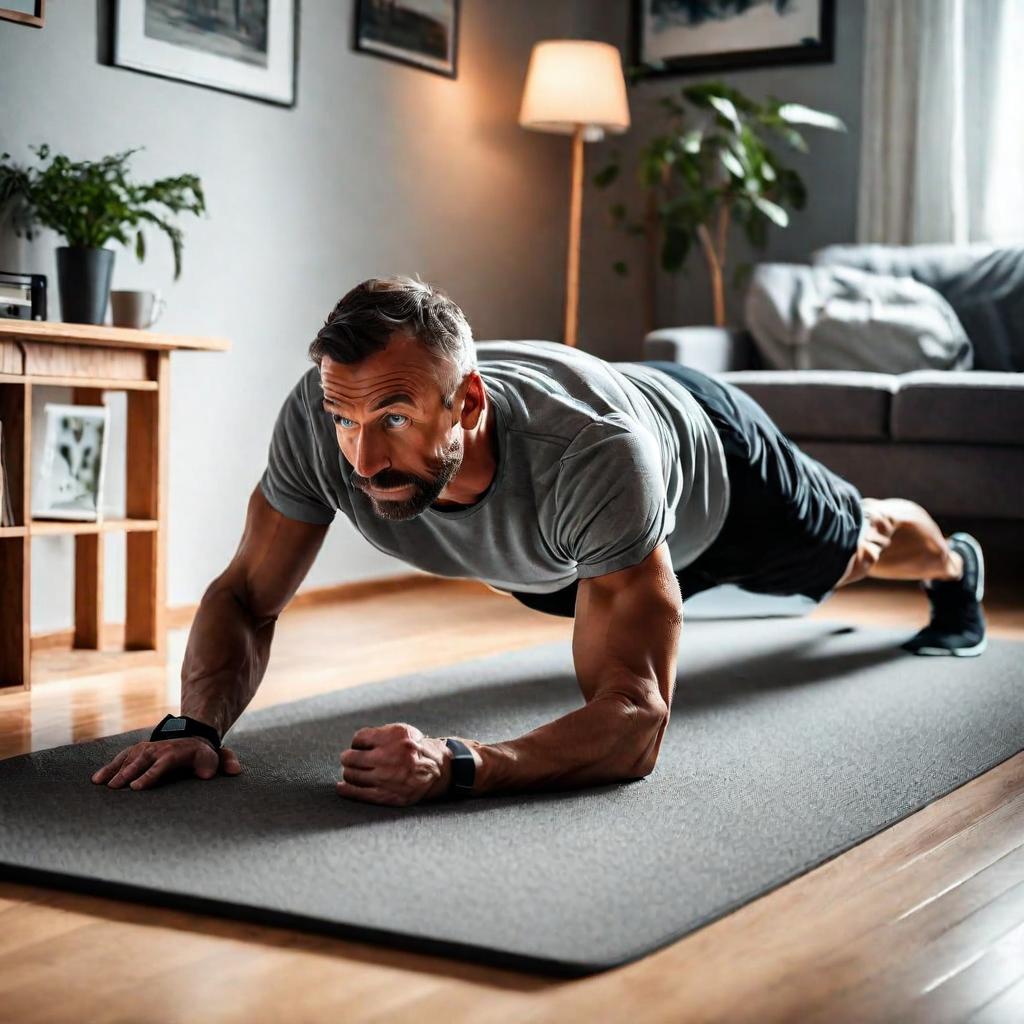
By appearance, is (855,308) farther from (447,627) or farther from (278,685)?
(278,685)

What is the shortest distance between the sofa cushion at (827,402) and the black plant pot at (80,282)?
5.58 ft

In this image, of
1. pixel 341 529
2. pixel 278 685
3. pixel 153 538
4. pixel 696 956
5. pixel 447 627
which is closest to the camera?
pixel 696 956

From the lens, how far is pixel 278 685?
8.59 ft

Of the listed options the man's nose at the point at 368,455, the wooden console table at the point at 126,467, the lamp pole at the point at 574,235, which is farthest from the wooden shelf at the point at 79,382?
the lamp pole at the point at 574,235

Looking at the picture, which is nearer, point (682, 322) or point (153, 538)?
point (153, 538)

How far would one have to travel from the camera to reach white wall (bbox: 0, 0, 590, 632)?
3074 mm

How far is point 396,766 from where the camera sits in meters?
1.68

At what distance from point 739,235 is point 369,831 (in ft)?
12.4

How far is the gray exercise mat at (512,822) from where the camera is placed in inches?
54.1

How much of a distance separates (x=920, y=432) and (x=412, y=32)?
68.9 inches

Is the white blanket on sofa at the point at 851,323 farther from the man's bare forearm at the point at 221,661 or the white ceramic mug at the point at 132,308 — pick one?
the man's bare forearm at the point at 221,661

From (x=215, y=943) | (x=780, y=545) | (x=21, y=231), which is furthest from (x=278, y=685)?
(x=215, y=943)

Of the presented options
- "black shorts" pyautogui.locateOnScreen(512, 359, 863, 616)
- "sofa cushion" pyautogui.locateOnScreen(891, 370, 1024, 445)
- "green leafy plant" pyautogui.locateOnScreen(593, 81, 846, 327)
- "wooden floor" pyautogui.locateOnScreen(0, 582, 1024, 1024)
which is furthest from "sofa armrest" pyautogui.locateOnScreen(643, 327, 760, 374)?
"wooden floor" pyautogui.locateOnScreen(0, 582, 1024, 1024)

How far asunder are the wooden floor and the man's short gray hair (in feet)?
2.14
